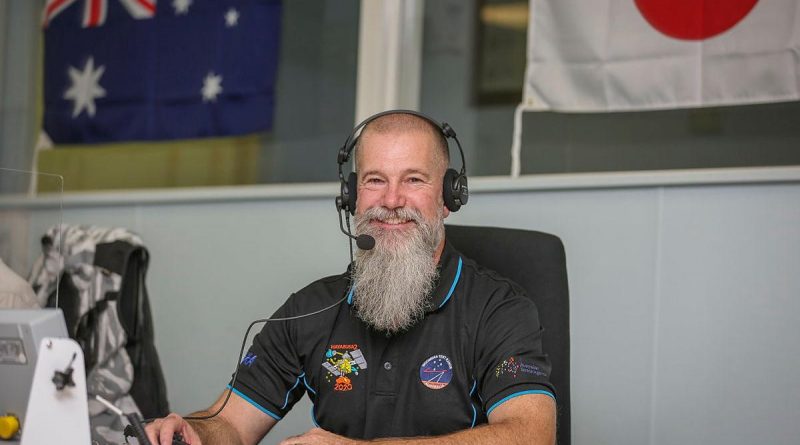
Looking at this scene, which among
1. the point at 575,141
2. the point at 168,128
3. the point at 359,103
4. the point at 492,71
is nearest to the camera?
the point at 575,141

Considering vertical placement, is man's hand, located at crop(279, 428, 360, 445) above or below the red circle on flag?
below

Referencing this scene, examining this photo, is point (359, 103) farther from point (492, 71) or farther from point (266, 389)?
point (266, 389)

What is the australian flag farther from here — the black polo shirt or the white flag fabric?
the black polo shirt

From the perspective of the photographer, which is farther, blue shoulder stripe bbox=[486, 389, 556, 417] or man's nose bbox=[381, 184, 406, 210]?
man's nose bbox=[381, 184, 406, 210]

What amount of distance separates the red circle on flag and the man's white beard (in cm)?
107

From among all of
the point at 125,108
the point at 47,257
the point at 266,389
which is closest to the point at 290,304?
the point at 266,389

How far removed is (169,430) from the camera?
58.6 inches

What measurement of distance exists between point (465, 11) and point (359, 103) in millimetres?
475

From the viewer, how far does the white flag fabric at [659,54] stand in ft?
8.08

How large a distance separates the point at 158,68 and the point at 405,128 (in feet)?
6.29

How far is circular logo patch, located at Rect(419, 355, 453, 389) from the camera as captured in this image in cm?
177

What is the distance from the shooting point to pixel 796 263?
7.65ft

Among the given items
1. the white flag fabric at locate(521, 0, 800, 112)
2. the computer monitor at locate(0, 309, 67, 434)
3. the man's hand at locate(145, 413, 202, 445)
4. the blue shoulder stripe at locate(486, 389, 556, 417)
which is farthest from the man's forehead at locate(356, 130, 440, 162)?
the white flag fabric at locate(521, 0, 800, 112)

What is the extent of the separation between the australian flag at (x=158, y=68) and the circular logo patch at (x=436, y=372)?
178 centimetres
